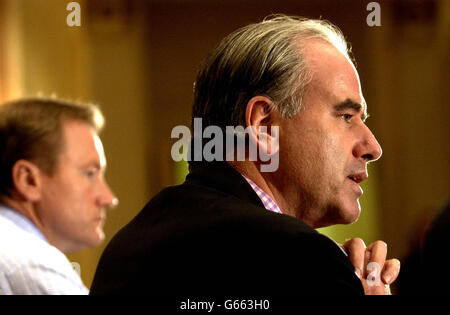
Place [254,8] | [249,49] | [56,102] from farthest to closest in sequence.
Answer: [254,8] → [56,102] → [249,49]

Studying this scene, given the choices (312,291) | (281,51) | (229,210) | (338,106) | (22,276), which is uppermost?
(281,51)

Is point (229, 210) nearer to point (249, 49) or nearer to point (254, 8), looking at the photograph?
point (249, 49)

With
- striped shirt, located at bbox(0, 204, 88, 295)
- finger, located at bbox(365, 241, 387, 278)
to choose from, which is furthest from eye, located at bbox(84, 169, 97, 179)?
finger, located at bbox(365, 241, 387, 278)

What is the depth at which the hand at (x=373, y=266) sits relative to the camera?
1321 millimetres

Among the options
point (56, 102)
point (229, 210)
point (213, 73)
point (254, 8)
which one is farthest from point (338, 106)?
point (254, 8)

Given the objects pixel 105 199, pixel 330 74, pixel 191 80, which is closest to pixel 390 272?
pixel 330 74

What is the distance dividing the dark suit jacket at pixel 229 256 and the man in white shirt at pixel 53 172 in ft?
3.12

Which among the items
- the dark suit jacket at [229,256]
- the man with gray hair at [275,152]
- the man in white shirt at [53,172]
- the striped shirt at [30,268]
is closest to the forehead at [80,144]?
the man in white shirt at [53,172]

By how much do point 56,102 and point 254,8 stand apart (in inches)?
172

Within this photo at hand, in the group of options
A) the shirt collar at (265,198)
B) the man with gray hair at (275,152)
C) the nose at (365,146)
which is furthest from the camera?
the nose at (365,146)

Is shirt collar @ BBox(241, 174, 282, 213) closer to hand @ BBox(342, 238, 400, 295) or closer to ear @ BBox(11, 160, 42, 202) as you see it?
hand @ BBox(342, 238, 400, 295)

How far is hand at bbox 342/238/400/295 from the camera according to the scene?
1.32m

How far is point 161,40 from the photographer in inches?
262

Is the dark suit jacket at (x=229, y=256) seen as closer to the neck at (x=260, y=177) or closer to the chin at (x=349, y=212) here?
the neck at (x=260, y=177)
